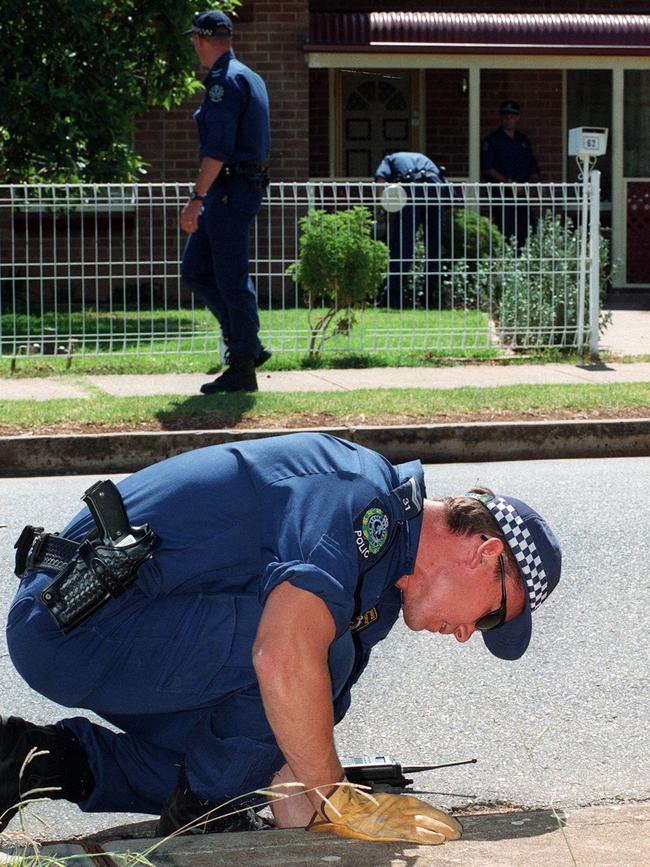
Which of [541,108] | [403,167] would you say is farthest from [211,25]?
[541,108]

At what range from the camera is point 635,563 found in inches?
232

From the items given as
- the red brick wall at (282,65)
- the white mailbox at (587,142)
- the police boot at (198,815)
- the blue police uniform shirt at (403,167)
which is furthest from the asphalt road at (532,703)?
the red brick wall at (282,65)

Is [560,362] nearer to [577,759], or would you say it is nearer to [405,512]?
[577,759]

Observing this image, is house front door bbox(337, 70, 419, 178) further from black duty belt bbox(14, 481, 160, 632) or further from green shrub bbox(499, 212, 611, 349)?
black duty belt bbox(14, 481, 160, 632)

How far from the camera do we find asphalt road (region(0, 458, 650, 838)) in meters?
3.82

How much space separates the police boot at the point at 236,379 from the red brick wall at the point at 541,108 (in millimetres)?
10498

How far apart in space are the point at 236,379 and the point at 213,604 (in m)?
6.16

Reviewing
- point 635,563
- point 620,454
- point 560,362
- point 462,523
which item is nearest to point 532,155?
point 560,362

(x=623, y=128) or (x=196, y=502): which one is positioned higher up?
(x=623, y=128)

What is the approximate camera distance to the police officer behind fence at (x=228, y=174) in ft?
28.9

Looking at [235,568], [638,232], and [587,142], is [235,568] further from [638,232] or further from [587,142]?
[638,232]

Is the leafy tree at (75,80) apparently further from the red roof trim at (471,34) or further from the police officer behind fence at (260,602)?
the police officer behind fence at (260,602)

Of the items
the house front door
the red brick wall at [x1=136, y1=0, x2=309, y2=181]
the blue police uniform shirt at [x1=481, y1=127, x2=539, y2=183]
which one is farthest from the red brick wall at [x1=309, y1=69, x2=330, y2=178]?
the blue police uniform shirt at [x1=481, y1=127, x2=539, y2=183]

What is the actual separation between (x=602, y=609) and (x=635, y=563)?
0.66m
